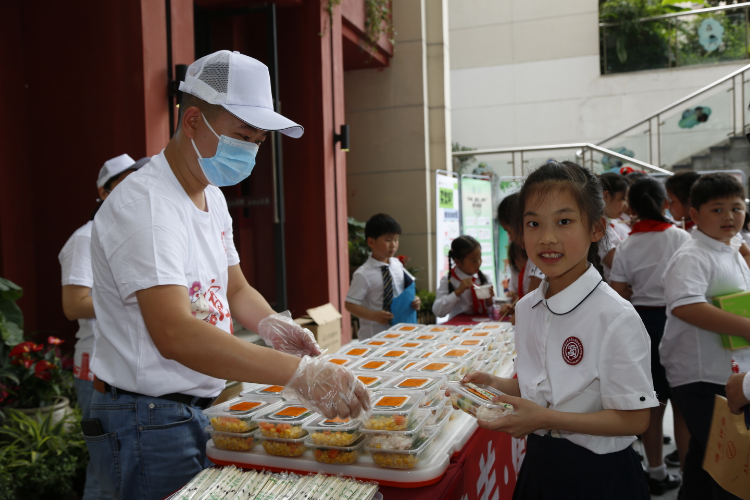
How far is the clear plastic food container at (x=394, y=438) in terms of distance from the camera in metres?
1.55

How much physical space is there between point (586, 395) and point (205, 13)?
560cm

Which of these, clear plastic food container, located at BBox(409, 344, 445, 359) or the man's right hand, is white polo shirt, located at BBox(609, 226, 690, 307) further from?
clear plastic food container, located at BBox(409, 344, 445, 359)

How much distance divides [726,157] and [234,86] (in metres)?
11.8

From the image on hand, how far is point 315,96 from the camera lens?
6578 millimetres

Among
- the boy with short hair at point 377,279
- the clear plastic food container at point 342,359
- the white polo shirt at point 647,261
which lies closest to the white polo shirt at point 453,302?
the boy with short hair at point 377,279

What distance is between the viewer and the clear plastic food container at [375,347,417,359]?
247cm

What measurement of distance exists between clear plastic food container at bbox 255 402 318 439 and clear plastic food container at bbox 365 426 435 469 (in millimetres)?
222

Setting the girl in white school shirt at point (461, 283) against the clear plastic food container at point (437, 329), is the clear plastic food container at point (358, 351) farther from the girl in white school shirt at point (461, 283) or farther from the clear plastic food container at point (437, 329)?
the girl in white school shirt at point (461, 283)

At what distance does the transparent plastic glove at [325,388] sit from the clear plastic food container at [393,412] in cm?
20

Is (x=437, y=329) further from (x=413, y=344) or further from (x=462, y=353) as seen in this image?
(x=462, y=353)

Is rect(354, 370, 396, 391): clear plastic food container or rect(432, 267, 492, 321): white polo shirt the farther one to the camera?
rect(432, 267, 492, 321): white polo shirt

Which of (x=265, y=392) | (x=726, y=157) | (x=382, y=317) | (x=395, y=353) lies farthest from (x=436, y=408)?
(x=726, y=157)

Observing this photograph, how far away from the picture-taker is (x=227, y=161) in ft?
5.60

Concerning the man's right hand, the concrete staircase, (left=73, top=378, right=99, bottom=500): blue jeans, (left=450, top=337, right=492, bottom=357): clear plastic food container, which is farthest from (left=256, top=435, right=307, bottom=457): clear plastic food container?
the concrete staircase
